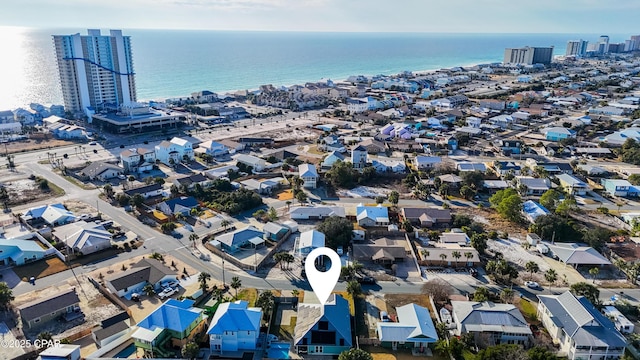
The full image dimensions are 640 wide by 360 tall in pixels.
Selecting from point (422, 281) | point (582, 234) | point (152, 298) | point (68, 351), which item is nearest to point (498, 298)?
point (422, 281)

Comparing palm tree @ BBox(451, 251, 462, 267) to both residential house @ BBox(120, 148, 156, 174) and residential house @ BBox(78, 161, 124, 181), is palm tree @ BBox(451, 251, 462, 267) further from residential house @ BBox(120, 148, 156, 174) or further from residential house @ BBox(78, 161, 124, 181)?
residential house @ BBox(78, 161, 124, 181)

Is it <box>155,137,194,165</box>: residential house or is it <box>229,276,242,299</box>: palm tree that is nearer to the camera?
<box>229,276,242,299</box>: palm tree

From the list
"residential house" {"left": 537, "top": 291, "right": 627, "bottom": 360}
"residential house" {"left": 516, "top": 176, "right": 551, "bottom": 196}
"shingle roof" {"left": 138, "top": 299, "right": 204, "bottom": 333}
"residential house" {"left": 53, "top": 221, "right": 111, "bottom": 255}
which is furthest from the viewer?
"residential house" {"left": 516, "top": 176, "right": 551, "bottom": 196}

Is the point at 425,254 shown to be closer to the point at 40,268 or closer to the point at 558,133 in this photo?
the point at 40,268

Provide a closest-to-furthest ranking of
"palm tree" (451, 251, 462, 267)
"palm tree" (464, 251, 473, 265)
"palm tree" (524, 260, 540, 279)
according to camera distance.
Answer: "palm tree" (524, 260, 540, 279)
"palm tree" (464, 251, 473, 265)
"palm tree" (451, 251, 462, 267)

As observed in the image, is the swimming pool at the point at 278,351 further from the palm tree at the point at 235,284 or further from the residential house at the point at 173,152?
the residential house at the point at 173,152

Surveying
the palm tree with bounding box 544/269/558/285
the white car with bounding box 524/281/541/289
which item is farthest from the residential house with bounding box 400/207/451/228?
the palm tree with bounding box 544/269/558/285
